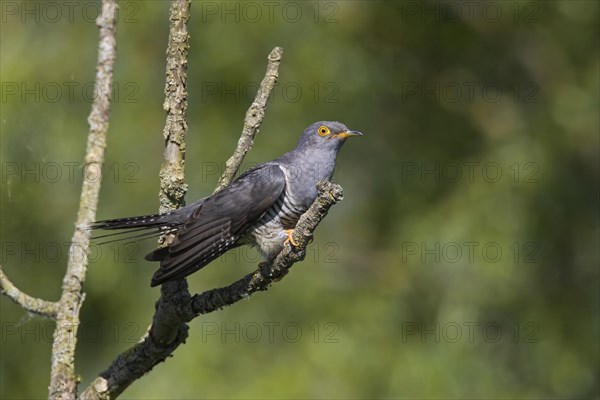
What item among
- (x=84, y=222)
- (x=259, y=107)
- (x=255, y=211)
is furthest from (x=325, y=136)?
(x=84, y=222)

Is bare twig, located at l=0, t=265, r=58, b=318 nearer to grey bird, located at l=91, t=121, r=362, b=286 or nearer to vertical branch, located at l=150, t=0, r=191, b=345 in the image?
vertical branch, located at l=150, t=0, r=191, b=345

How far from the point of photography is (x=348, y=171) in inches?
248

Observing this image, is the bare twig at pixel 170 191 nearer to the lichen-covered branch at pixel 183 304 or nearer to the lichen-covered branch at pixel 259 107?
the lichen-covered branch at pixel 183 304

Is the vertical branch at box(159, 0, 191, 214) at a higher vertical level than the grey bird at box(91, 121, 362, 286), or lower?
higher

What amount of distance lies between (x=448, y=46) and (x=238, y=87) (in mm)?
2014

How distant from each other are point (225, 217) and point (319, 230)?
→ 2994 mm

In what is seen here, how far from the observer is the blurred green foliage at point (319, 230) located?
5043mm

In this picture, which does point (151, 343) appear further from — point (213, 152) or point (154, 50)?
point (154, 50)

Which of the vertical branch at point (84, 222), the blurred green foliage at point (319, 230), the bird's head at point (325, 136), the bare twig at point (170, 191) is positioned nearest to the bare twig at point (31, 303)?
the vertical branch at point (84, 222)

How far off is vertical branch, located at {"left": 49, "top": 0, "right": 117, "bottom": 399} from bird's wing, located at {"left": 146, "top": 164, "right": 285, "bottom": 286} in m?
0.55

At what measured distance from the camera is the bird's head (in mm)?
3533

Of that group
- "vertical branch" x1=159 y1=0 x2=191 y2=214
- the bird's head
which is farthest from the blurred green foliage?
"vertical branch" x1=159 y1=0 x2=191 y2=214

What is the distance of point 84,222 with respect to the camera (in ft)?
7.16

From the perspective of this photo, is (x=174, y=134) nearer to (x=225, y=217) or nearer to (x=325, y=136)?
(x=225, y=217)
